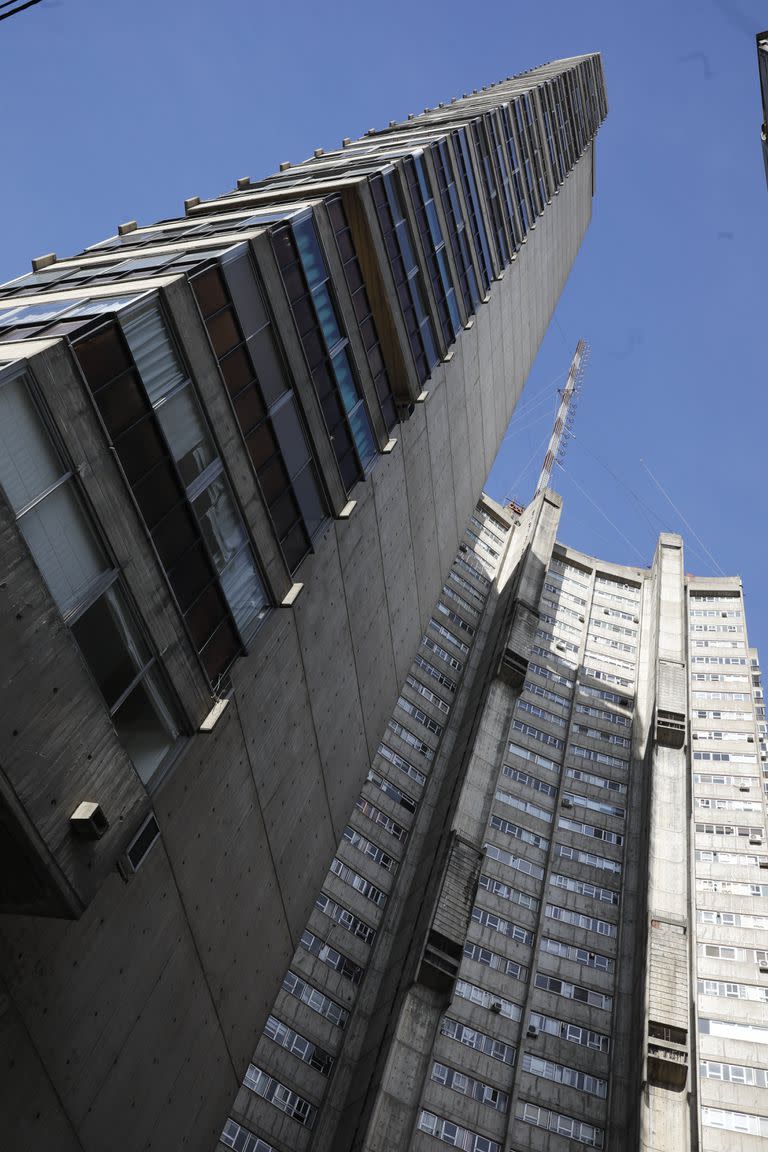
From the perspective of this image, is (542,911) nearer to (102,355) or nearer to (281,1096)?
(281,1096)

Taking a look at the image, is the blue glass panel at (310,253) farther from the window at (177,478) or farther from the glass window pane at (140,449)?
the glass window pane at (140,449)

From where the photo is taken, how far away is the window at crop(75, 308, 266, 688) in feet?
49.9

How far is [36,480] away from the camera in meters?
13.0

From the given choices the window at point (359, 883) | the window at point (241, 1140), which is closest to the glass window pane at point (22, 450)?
the window at point (241, 1140)

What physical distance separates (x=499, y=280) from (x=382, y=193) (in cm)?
2009

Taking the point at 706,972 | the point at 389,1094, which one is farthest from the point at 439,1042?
the point at 706,972

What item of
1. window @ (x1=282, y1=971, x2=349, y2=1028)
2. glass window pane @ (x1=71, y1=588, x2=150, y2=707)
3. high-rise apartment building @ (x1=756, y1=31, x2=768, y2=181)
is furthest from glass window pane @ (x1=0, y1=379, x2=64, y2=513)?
window @ (x1=282, y1=971, x2=349, y2=1028)

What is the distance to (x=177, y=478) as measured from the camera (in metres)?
16.9

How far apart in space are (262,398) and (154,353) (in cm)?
447

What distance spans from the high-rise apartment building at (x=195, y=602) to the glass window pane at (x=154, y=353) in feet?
0.20

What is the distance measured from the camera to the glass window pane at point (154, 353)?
15.8m

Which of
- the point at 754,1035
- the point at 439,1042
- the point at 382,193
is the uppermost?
the point at 382,193

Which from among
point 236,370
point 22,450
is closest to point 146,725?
point 22,450

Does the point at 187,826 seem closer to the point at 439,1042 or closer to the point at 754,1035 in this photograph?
the point at 439,1042
